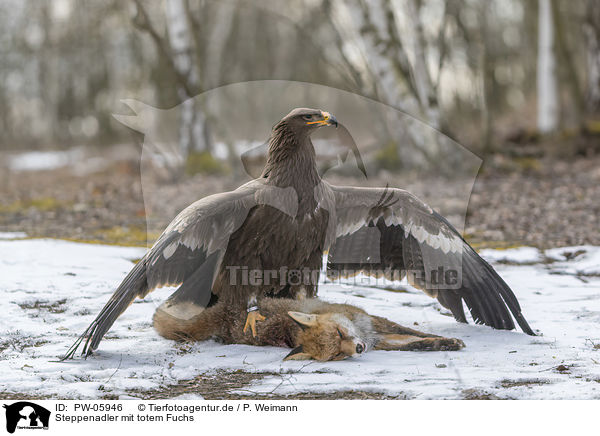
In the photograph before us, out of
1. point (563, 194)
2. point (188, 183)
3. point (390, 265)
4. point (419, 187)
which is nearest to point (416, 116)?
point (419, 187)

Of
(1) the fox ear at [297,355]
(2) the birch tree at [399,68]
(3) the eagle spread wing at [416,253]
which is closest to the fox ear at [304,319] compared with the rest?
(1) the fox ear at [297,355]

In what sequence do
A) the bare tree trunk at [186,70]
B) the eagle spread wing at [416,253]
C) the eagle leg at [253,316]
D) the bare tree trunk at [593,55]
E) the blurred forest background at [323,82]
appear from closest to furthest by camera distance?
the eagle leg at [253,316]
the eagle spread wing at [416,253]
the blurred forest background at [323,82]
the bare tree trunk at [186,70]
the bare tree trunk at [593,55]

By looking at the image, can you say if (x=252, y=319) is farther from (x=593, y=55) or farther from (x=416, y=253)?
(x=593, y=55)

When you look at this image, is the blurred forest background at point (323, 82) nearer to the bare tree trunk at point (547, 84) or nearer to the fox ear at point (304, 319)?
the bare tree trunk at point (547, 84)

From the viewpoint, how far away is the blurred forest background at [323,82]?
370 inches

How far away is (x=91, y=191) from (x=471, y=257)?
28.1ft

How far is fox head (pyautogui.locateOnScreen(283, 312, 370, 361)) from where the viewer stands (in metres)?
4.31

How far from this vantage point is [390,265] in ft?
18.0

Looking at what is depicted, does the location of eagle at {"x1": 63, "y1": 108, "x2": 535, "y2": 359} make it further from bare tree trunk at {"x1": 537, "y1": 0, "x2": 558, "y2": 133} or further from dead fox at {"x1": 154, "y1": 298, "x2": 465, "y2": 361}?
bare tree trunk at {"x1": 537, "y1": 0, "x2": 558, "y2": 133}

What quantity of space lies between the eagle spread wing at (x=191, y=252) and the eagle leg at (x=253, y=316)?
33 centimetres

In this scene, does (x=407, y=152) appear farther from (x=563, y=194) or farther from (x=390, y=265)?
(x=390, y=265)

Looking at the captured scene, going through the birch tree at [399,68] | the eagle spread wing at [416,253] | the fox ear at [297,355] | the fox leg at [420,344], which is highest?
the birch tree at [399,68]
